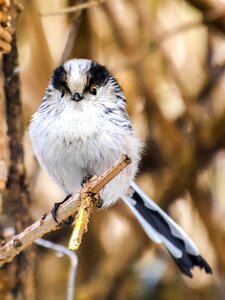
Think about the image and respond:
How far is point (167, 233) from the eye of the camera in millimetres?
2121

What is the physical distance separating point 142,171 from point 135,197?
518mm

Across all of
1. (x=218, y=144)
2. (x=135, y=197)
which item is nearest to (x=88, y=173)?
(x=135, y=197)

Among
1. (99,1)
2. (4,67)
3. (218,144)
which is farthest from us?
(218,144)

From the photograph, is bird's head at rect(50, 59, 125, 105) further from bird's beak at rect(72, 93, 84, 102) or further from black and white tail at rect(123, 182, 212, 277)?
black and white tail at rect(123, 182, 212, 277)

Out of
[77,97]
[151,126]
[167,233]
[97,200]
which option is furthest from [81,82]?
[151,126]

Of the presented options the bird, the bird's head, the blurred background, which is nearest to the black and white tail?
the bird

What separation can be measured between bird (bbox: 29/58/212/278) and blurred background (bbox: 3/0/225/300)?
25.3 inches

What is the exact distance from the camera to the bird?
1.79m

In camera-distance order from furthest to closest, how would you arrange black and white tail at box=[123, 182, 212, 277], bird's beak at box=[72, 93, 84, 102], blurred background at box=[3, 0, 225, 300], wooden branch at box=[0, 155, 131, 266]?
blurred background at box=[3, 0, 225, 300], black and white tail at box=[123, 182, 212, 277], bird's beak at box=[72, 93, 84, 102], wooden branch at box=[0, 155, 131, 266]

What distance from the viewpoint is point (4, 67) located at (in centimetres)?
210

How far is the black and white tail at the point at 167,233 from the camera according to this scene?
209 centimetres

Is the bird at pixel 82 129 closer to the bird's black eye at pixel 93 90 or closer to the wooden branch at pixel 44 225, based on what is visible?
the bird's black eye at pixel 93 90

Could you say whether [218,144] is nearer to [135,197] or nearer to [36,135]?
[135,197]

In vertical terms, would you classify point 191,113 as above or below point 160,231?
above
